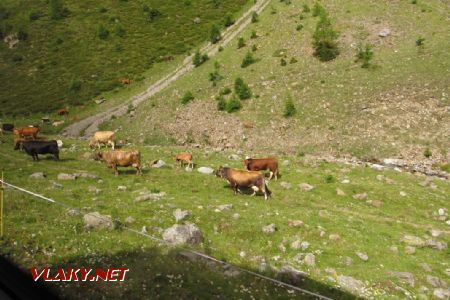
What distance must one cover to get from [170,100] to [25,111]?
19439 millimetres

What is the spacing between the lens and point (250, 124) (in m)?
41.1

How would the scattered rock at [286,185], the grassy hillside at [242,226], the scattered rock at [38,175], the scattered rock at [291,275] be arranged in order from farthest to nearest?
the scattered rock at [286,185] → the scattered rock at [38,175] → the scattered rock at [291,275] → the grassy hillside at [242,226]

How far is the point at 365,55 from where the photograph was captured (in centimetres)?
4662

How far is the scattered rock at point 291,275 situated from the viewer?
13297 mm

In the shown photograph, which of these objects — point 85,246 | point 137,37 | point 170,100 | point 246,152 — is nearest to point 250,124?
point 246,152

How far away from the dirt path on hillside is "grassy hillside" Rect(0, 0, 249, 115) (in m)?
4.14

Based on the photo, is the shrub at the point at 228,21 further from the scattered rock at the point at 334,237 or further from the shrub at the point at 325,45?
the scattered rock at the point at 334,237

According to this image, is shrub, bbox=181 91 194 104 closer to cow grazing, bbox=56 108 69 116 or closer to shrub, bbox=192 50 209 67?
shrub, bbox=192 50 209 67

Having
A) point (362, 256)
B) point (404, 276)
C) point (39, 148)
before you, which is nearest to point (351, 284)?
point (404, 276)

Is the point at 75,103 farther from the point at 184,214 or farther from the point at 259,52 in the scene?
the point at 184,214

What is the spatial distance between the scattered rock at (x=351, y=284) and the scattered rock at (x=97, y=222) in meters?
7.80

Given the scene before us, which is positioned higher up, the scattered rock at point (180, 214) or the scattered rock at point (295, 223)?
the scattered rock at point (180, 214)

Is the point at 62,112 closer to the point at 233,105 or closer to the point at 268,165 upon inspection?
the point at 233,105

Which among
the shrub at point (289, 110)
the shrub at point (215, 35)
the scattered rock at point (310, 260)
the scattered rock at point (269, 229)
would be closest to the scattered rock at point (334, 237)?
the scattered rock at point (310, 260)
